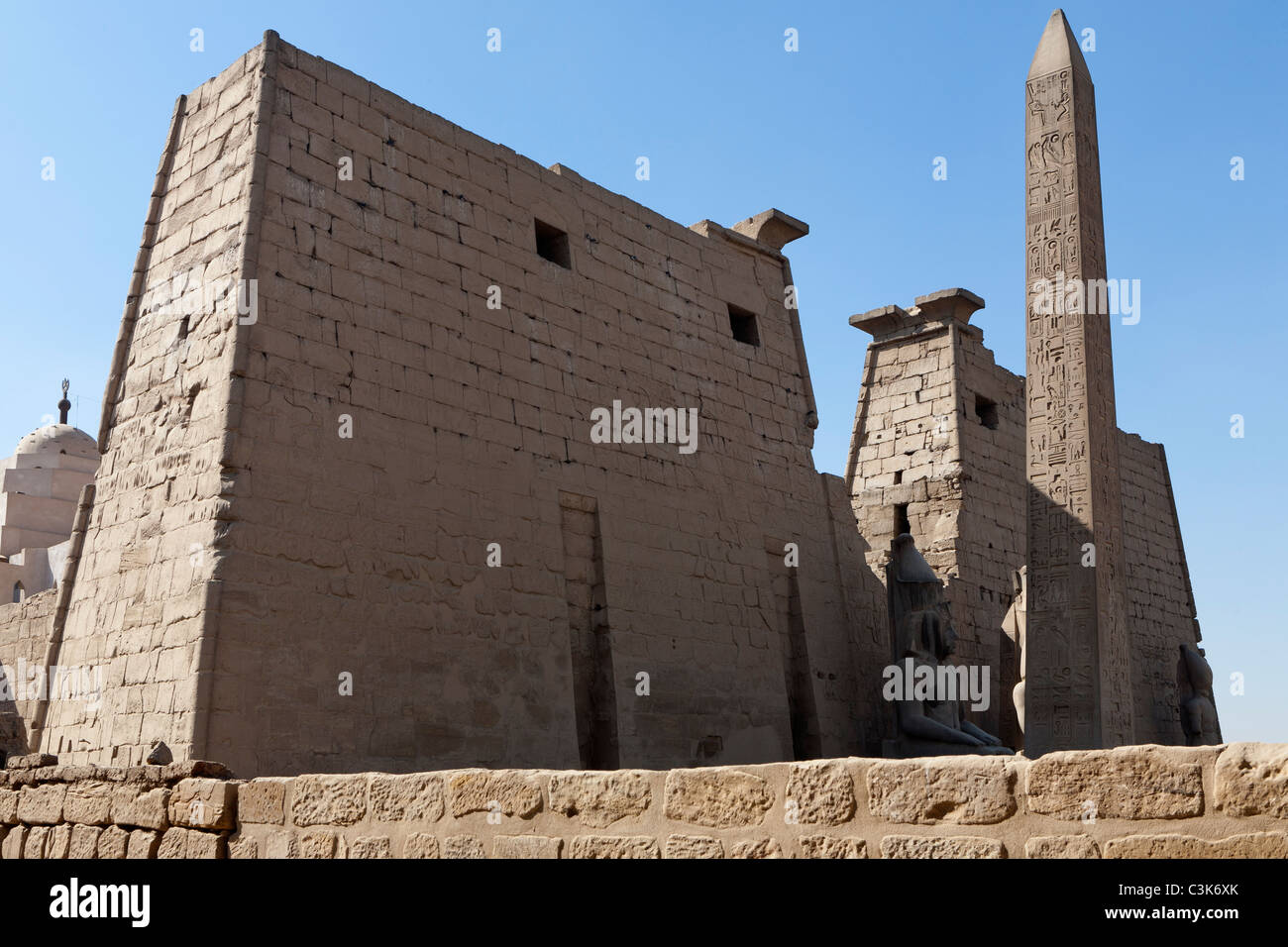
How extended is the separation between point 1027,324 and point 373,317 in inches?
178

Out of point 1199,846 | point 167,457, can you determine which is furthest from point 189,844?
point 1199,846

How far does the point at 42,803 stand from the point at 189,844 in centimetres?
150

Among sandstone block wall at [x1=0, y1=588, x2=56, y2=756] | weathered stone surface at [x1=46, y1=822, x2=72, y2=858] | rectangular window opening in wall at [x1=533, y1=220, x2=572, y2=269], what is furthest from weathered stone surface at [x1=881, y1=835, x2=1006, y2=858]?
rectangular window opening in wall at [x1=533, y1=220, x2=572, y2=269]

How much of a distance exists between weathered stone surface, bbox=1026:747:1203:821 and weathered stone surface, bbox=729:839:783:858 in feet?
2.53

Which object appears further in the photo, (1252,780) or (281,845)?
(281,845)

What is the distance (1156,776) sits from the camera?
299 centimetres

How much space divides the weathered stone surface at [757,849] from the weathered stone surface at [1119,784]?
773 millimetres

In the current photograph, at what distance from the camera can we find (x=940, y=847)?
3.29 m

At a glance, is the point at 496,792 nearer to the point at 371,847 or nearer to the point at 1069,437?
the point at 371,847

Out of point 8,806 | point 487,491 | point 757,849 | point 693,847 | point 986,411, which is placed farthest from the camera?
point 986,411
